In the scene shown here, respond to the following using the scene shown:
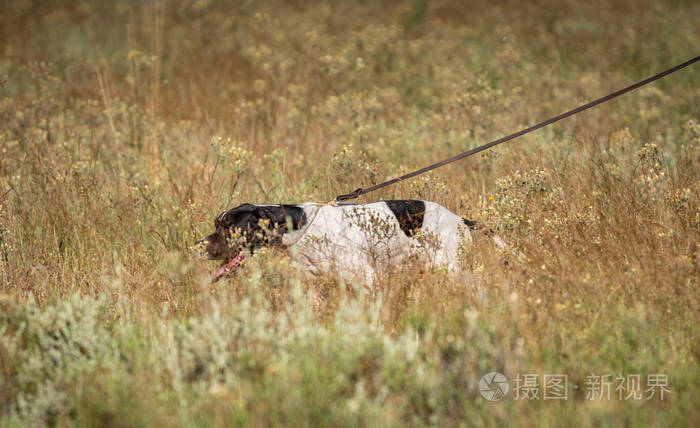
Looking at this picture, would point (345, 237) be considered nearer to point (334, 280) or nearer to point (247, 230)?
point (334, 280)

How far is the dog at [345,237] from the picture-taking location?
262cm

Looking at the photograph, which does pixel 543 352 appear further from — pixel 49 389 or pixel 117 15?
pixel 117 15

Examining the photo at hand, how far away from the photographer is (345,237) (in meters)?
2.75

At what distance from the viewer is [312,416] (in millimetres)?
1615

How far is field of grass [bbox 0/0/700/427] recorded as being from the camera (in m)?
1.73

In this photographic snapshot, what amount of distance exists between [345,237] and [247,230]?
0.52 metres

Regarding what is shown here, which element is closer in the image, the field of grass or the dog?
the field of grass
